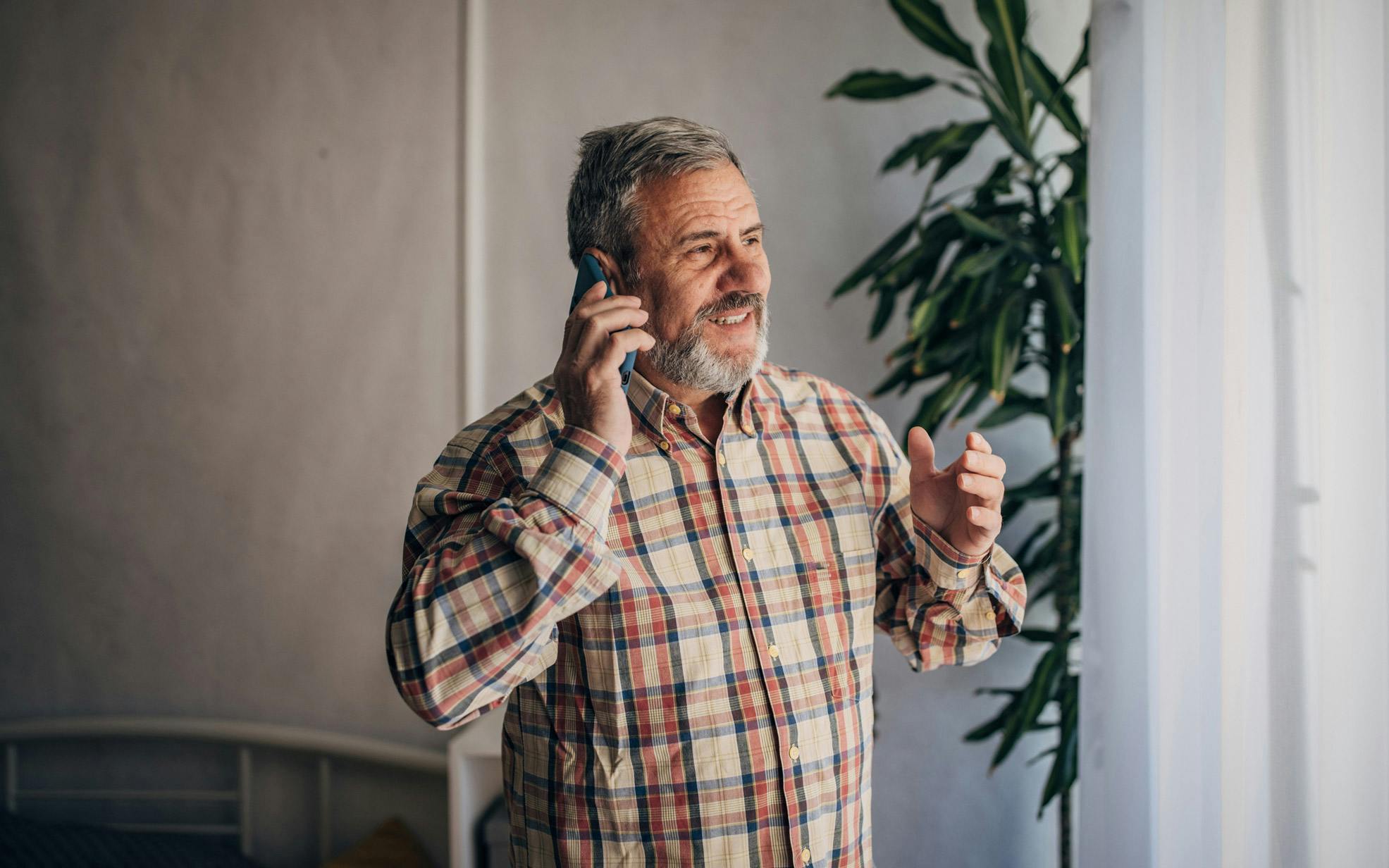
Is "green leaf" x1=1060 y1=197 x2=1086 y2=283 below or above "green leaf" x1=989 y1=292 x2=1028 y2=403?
above

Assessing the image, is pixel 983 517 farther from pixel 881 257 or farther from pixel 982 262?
pixel 881 257

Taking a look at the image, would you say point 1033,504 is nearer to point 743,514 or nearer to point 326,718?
point 743,514

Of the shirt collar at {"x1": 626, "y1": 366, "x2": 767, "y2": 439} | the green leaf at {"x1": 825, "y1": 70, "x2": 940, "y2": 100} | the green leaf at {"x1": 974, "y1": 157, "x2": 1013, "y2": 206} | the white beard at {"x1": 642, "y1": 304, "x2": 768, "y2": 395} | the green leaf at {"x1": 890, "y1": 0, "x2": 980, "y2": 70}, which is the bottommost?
the shirt collar at {"x1": 626, "y1": 366, "x2": 767, "y2": 439}

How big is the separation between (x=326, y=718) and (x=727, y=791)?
5.31 feet

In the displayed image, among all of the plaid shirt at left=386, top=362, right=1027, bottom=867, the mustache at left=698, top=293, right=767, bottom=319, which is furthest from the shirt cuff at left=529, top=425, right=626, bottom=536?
the mustache at left=698, top=293, right=767, bottom=319

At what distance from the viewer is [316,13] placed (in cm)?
226

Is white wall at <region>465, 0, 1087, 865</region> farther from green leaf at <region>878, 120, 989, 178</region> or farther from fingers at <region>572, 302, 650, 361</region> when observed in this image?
fingers at <region>572, 302, 650, 361</region>

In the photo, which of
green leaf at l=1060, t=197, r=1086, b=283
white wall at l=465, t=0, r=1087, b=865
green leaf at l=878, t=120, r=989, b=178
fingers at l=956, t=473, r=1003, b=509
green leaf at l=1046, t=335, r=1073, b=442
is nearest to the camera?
fingers at l=956, t=473, r=1003, b=509

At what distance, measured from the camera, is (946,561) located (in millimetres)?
1073

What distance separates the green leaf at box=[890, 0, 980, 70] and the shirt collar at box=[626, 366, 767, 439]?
0.85 metres

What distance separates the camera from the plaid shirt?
923 mm

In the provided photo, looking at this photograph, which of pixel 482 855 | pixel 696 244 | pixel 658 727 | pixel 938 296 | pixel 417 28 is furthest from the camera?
pixel 417 28

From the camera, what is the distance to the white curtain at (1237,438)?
895 millimetres

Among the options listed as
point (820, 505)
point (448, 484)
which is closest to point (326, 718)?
point (448, 484)
